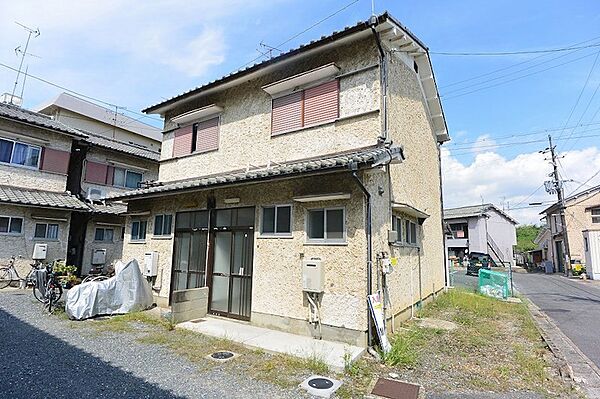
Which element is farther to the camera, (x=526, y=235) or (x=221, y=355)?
(x=526, y=235)

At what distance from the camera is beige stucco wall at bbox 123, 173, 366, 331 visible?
19.4 feet

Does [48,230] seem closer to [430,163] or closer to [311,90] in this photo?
[311,90]

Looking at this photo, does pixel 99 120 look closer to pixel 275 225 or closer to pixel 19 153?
pixel 19 153

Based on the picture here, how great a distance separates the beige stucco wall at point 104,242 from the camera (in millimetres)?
14881

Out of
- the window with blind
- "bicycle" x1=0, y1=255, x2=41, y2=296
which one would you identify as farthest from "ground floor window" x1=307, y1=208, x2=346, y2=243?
"bicycle" x1=0, y1=255, x2=41, y2=296

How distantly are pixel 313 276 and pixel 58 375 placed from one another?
4207mm

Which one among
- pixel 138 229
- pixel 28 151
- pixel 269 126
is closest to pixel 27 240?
pixel 28 151

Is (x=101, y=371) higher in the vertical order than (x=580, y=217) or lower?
lower

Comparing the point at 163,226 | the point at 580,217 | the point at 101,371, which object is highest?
the point at 580,217

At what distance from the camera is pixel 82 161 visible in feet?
50.7

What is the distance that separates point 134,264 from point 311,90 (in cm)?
674

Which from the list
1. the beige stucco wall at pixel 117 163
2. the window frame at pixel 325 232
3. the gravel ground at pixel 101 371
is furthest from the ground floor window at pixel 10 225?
the window frame at pixel 325 232

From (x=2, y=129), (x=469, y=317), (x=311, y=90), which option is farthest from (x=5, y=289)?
(x=469, y=317)

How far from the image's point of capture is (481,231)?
3372cm
